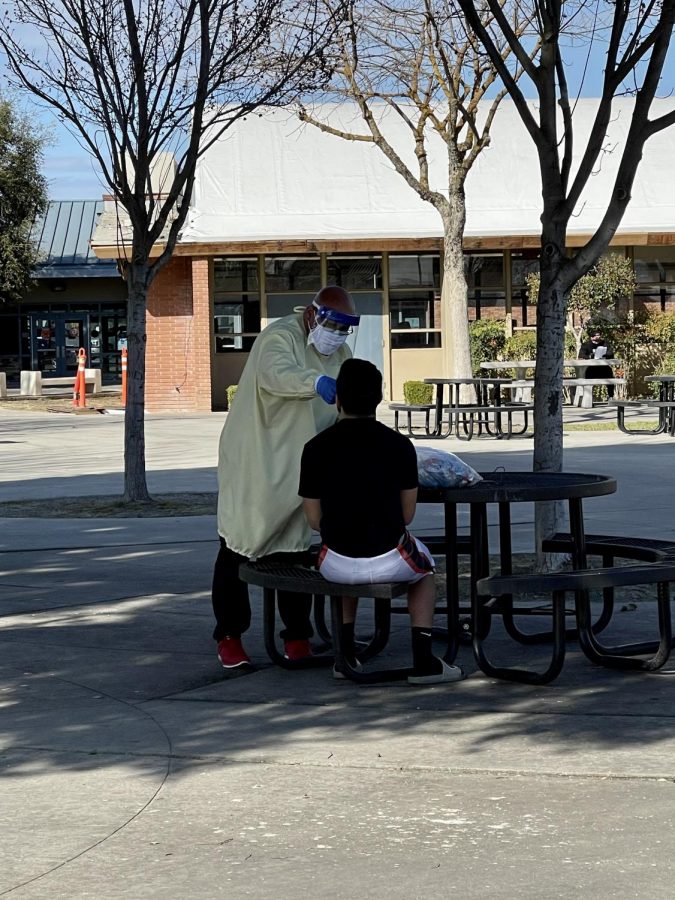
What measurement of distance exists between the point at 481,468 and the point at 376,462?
9.85 metres

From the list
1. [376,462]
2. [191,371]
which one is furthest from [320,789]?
[191,371]

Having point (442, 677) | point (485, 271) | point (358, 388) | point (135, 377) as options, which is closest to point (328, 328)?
point (358, 388)

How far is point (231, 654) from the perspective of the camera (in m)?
6.30

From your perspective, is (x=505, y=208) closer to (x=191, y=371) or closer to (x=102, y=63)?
(x=191, y=371)

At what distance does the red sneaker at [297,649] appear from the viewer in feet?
20.7

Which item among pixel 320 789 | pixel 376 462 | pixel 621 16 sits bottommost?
pixel 320 789

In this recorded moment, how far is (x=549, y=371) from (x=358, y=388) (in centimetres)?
280

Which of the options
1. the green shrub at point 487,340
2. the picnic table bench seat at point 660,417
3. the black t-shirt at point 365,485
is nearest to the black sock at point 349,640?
the black t-shirt at point 365,485

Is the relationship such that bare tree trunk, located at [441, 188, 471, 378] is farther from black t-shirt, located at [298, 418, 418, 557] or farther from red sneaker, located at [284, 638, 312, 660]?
black t-shirt, located at [298, 418, 418, 557]

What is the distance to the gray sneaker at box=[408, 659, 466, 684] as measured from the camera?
5.97 m

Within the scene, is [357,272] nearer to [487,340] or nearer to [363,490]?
[487,340]

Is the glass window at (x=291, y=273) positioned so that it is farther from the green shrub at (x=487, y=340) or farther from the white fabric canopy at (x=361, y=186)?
the green shrub at (x=487, y=340)

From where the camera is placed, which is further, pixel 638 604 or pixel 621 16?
pixel 621 16

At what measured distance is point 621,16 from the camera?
8.30 meters
